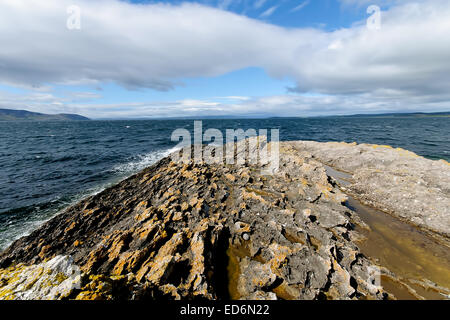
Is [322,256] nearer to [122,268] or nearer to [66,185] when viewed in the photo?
[122,268]

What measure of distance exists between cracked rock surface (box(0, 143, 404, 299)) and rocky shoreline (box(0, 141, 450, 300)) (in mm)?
46

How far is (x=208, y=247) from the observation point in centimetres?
816

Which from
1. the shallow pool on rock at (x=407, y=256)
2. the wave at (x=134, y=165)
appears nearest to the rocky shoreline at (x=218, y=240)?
the shallow pool on rock at (x=407, y=256)

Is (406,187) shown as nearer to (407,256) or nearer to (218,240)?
(407,256)

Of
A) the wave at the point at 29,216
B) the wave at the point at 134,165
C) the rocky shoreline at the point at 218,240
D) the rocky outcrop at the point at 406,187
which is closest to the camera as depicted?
the rocky shoreline at the point at 218,240

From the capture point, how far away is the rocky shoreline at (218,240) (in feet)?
17.9

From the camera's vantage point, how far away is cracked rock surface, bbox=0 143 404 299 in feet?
20.0

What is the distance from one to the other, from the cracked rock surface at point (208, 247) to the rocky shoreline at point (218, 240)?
0.05 meters

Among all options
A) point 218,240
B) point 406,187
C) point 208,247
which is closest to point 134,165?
point 218,240

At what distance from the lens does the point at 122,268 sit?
7031 millimetres

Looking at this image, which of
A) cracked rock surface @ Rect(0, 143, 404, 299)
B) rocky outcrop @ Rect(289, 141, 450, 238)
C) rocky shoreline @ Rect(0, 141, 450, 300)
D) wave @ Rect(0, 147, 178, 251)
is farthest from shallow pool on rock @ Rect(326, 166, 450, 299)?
wave @ Rect(0, 147, 178, 251)

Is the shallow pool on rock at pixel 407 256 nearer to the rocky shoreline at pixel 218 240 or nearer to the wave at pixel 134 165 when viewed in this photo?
the rocky shoreline at pixel 218 240

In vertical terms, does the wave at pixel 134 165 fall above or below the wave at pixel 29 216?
above
